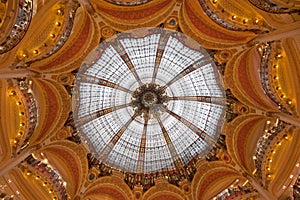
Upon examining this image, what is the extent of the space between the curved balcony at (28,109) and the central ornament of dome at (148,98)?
31.3 feet

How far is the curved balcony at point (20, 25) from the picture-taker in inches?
445

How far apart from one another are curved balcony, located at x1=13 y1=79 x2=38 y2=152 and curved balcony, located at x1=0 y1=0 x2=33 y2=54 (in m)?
4.43

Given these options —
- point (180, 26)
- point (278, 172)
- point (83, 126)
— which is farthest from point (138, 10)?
point (278, 172)

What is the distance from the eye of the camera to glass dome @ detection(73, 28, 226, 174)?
22078mm

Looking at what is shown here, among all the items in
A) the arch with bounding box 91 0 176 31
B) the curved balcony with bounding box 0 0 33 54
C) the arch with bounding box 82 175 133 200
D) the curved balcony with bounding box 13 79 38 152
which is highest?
the arch with bounding box 91 0 176 31

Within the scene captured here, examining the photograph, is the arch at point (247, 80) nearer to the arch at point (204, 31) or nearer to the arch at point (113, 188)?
the arch at point (204, 31)

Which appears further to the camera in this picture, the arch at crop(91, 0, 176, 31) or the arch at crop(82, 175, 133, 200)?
the arch at crop(82, 175, 133, 200)

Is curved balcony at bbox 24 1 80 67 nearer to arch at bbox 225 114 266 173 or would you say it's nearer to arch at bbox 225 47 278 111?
arch at bbox 225 47 278 111

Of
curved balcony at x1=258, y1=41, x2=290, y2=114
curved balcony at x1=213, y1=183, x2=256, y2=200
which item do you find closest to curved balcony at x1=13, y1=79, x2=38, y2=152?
curved balcony at x1=213, y1=183, x2=256, y2=200

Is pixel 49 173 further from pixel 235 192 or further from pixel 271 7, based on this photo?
pixel 271 7

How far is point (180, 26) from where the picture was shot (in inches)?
731

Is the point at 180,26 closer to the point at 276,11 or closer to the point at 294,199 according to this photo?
the point at 276,11

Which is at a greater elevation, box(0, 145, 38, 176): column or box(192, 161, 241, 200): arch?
box(0, 145, 38, 176): column

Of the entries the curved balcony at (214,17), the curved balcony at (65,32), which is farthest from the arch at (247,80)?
the curved balcony at (65,32)
